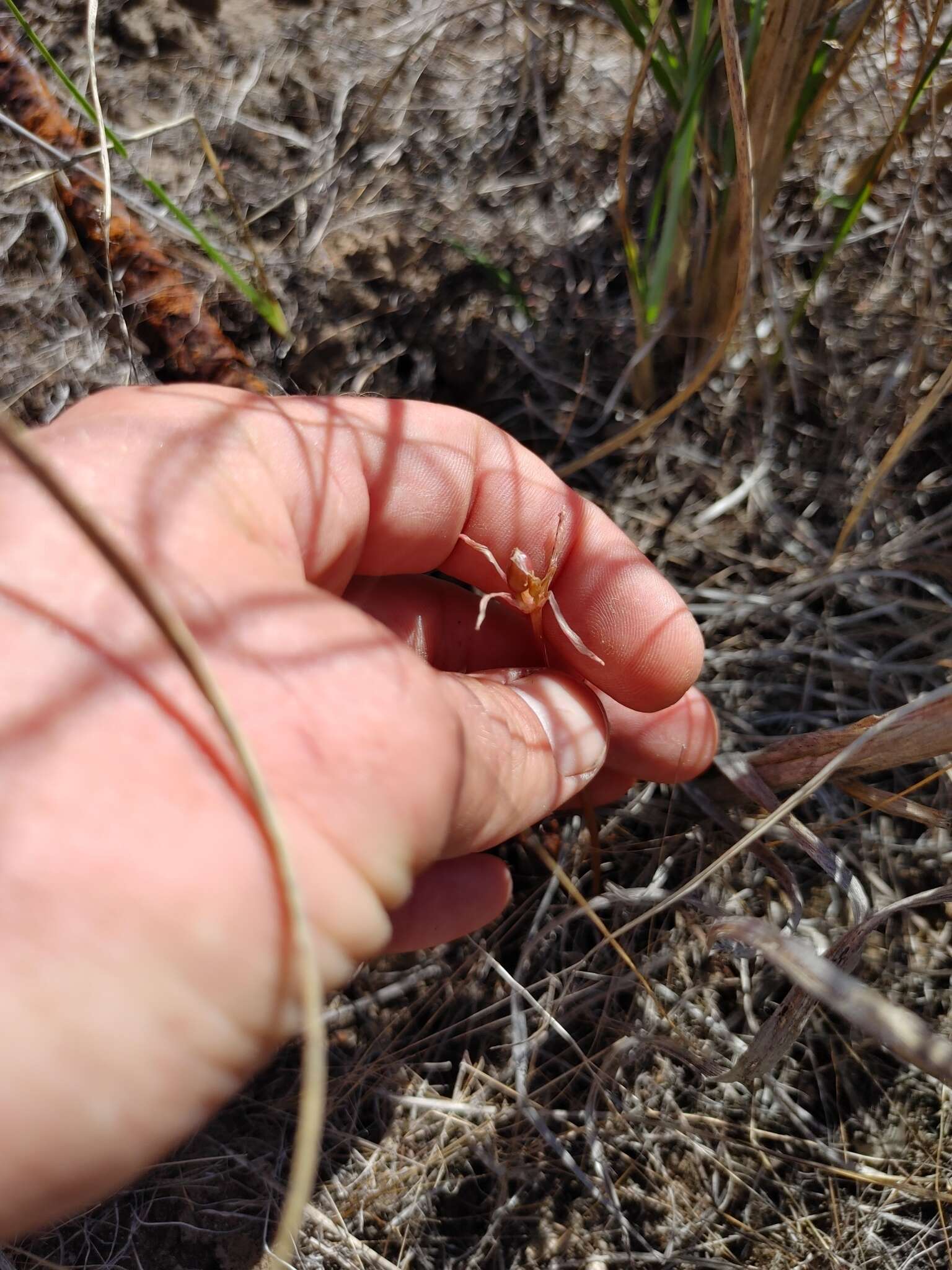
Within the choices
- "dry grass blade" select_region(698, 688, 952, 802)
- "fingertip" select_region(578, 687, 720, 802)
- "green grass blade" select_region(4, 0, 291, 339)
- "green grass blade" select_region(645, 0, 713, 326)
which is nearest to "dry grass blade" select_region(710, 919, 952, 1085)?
"dry grass blade" select_region(698, 688, 952, 802)

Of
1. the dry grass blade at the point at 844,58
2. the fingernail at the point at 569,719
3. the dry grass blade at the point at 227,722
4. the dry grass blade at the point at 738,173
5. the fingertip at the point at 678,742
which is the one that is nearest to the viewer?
the dry grass blade at the point at 227,722

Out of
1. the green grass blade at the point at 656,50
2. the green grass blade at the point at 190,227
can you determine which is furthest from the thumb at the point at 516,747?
the green grass blade at the point at 656,50

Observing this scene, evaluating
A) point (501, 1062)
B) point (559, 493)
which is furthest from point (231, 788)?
point (501, 1062)

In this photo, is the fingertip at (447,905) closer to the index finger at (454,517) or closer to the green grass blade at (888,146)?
the index finger at (454,517)

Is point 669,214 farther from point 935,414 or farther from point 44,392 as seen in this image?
point 44,392

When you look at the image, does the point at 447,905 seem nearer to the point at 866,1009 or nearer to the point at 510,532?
the point at 510,532

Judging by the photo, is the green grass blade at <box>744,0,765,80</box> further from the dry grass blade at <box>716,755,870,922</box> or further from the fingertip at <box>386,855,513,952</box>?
the fingertip at <box>386,855,513,952</box>

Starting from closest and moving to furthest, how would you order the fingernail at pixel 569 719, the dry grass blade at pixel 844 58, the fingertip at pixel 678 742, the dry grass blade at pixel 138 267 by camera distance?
1. the dry grass blade at pixel 844 58
2. the fingernail at pixel 569 719
3. the fingertip at pixel 678 742
4. the dry grass blade at pixel 138 267
